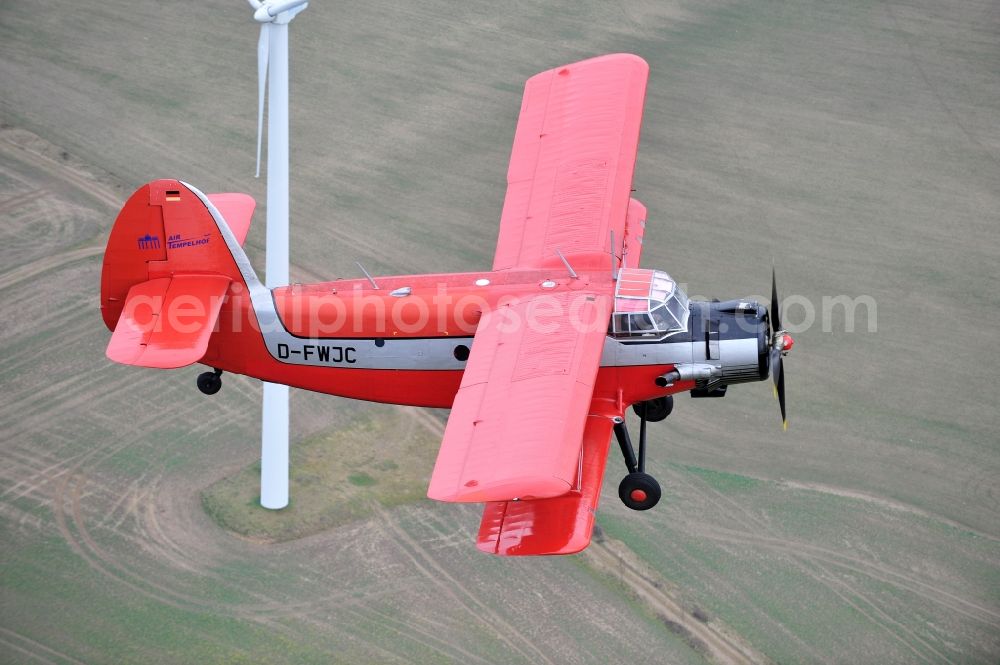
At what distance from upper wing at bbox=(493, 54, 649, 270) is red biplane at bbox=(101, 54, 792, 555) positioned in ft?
0.19

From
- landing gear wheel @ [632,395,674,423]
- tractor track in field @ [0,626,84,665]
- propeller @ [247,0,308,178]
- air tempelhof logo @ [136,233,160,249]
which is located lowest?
tractor track in field @ [0,626,84,665]

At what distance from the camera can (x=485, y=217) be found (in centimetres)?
4875

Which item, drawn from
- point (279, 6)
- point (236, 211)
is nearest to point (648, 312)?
point (236, 211)

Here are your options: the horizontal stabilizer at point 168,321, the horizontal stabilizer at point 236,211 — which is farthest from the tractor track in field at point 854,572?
the horizontal stabilizer at point 168,321

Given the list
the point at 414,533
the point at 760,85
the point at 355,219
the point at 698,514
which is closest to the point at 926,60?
the point at 760,85

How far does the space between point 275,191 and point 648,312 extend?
32.7 feet

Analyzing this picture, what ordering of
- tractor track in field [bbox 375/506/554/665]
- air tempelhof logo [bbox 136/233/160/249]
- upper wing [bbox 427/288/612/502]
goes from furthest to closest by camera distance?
tractor track in field [bbox 375/506/554/665] → air tempelhof logo [bbox 136/233/160/249] → upper wing [bbox 427/288/612/502]

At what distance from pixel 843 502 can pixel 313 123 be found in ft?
83.6

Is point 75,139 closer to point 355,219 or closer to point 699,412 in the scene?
point 355,219

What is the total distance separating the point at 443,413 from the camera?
40125 millimetres

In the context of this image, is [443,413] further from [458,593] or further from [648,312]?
[648,312]

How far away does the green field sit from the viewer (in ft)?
112

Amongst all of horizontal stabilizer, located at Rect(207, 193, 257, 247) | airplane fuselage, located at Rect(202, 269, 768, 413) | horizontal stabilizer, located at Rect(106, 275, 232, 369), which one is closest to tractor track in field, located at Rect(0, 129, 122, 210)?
horizontal stabilizer, located at Rect(207, 193, 257, 247)

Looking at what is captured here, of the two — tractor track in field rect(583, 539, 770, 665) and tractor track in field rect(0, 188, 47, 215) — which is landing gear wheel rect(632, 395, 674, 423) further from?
tractor track in field rect(0, 188, 47, 215)
